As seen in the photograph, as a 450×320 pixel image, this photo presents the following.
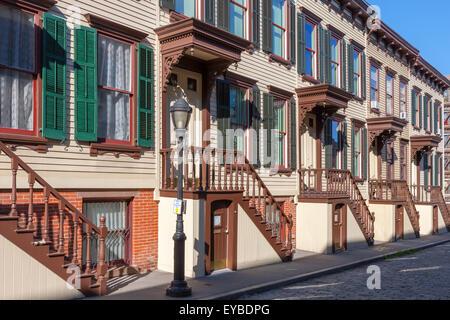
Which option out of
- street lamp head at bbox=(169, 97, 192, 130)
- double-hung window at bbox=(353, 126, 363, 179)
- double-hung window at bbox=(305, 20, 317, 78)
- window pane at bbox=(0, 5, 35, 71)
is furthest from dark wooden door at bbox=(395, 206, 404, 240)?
window pane at bbox=(0, 5, 35, 71)

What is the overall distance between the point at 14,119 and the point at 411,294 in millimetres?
8542

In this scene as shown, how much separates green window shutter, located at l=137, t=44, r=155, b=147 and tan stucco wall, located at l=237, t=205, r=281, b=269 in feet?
10.1

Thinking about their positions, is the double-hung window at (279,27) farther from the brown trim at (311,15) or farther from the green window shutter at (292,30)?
the brown trim at (311,15)

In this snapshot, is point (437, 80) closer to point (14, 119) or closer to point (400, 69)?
point (400, 69)

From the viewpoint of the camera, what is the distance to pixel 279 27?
53.1 feet

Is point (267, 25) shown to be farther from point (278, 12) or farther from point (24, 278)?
point (24, 278)

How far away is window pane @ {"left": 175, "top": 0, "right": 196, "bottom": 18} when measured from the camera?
40.3 feet

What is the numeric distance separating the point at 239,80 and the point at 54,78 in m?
6.27

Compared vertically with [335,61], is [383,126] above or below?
below

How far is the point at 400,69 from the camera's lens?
26484 millimetres

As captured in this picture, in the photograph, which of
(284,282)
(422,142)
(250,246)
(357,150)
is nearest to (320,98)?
(357,150)

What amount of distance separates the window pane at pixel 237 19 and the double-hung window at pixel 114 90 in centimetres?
428

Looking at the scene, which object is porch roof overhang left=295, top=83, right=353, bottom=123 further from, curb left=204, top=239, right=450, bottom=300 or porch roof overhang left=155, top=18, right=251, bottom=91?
curb left=204, top=239, right=450, bottom=300
